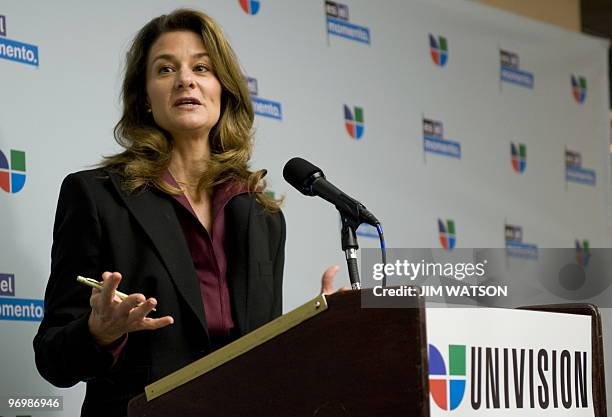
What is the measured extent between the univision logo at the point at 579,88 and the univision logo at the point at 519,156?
1.57 feet

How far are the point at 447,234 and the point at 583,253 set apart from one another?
86 centimetres

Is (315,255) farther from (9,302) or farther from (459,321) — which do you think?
(459,321)

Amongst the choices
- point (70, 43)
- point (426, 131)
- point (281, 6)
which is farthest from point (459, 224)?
point (70, 43)

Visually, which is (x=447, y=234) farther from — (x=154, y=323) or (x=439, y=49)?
(x=154, y=323)

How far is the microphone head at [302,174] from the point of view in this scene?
1.76 m

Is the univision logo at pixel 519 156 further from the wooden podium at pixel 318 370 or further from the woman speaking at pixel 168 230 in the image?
the wooden podium at pixel 318 370

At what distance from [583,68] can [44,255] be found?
116 inches

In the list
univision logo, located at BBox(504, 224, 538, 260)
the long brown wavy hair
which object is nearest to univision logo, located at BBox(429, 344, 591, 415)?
the long brown wavy hair

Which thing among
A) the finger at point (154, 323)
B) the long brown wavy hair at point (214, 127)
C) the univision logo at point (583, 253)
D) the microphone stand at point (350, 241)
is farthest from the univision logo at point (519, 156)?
the finger at point (154, 323)

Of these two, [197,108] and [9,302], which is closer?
[197,108]

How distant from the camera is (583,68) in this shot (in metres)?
4.70

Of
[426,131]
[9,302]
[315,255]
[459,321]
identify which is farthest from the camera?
[426,131]

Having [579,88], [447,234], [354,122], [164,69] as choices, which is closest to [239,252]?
[164,69]

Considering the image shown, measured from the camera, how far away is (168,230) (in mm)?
2041
